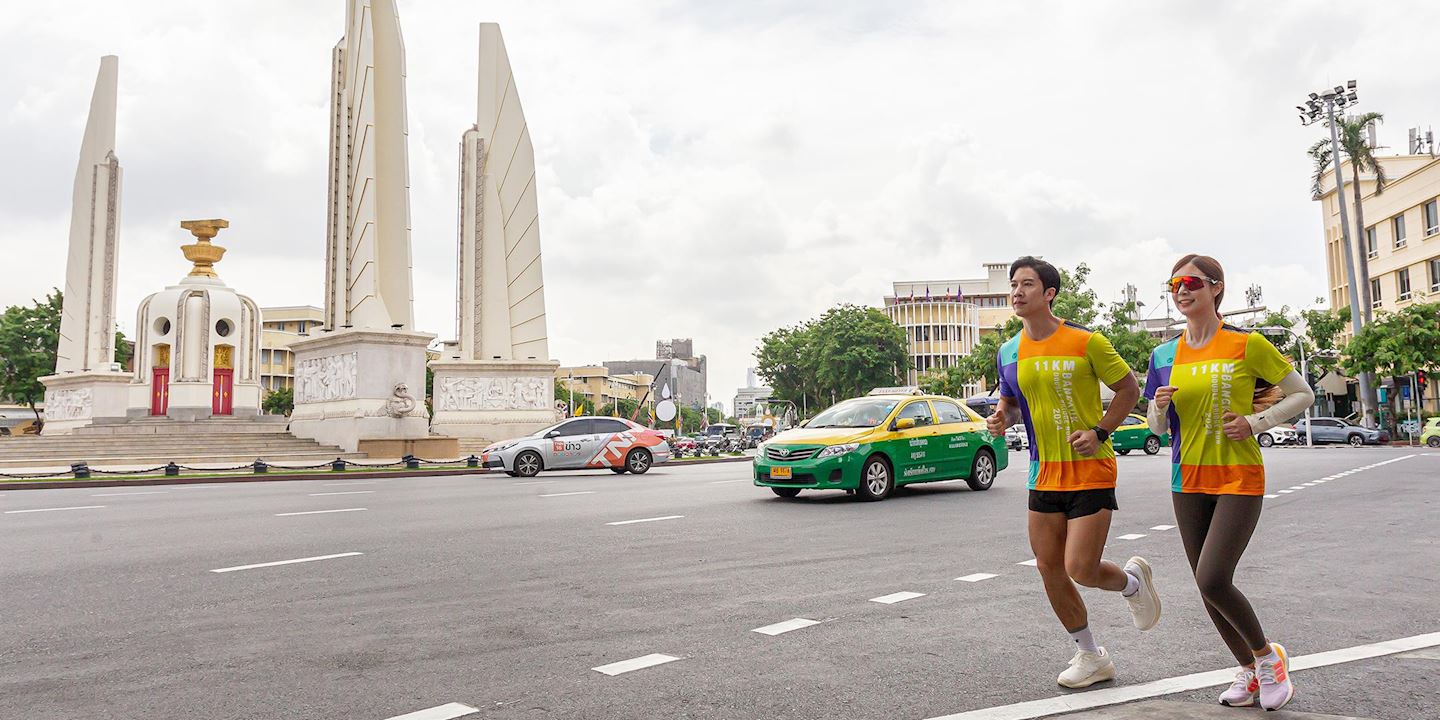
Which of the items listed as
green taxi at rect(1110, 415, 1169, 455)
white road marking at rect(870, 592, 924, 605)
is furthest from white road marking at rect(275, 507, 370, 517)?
green taxi at rect(1110, 415, 1169, 455)

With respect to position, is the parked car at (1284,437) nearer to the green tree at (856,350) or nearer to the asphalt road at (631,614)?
the green tree at (856,350)

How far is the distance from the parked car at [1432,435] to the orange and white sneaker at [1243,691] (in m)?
39.8

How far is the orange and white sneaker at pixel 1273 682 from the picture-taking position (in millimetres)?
3824

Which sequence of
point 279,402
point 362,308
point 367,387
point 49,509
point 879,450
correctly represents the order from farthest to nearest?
point 279,402, point 362,308, point 367,387, point 879,450, point 49,509

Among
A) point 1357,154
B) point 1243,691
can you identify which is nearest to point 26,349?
point 1243,691

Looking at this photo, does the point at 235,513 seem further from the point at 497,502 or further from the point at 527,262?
the point at 527,262

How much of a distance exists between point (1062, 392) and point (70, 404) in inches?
1715

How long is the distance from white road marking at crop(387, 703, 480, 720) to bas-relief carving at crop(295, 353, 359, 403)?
2688 centimetres

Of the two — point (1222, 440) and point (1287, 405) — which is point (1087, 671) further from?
point (1287, 405)

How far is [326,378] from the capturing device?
30625 millimetres

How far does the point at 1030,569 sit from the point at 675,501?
706 centimetres

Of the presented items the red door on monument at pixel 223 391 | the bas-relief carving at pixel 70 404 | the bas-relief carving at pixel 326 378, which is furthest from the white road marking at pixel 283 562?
the red door on monument at pixel 223 391

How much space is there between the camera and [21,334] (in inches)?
2103

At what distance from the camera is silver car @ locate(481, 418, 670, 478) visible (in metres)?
22.4
